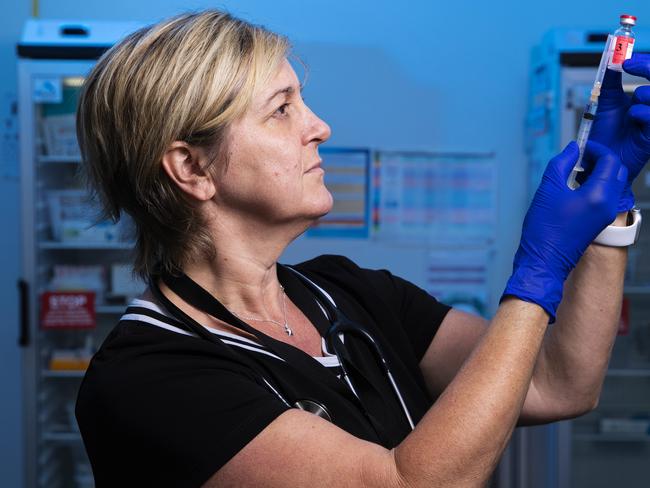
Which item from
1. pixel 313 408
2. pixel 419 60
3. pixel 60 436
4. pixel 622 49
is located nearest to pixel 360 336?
pixel 313 408

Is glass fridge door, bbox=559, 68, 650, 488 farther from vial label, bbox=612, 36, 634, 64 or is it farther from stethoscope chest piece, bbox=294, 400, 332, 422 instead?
stethoscope chest piece, bbox=294, 400, 332, 422

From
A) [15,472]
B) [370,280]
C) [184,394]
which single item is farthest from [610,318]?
[15,472]

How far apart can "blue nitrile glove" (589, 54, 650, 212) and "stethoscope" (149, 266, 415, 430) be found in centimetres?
45

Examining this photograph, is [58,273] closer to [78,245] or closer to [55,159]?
[78,245]

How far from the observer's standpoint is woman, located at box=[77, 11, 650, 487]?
99cm

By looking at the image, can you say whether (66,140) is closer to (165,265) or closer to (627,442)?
(165,265)

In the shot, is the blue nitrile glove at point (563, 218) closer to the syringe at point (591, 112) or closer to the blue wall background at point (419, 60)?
the syringe at point (591, 112)

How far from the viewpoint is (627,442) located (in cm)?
342

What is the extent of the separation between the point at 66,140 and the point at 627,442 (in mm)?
2702

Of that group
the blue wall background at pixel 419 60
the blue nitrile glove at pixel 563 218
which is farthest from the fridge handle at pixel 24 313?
the blue nitrile glove at pixel 563 218

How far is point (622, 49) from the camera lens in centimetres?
116

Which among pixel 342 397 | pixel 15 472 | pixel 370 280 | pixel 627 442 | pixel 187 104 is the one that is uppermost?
pixel 187 104

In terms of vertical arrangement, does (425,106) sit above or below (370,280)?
above

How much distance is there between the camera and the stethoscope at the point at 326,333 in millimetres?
1131
